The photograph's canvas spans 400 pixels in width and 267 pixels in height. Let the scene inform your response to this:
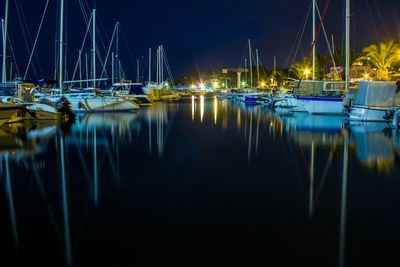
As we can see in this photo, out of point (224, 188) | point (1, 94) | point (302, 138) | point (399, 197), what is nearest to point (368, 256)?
point (399, 197)

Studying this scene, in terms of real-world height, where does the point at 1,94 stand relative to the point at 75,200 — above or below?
above

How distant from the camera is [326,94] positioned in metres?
38.3

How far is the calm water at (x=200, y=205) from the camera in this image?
635 cm

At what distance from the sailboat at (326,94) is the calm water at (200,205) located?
62.9 feet

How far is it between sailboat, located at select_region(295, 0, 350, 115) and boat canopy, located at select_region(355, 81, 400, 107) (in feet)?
22.2

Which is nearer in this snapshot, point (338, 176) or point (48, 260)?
point (48, 260)

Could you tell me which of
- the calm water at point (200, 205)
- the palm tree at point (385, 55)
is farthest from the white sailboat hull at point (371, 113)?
the palm tree at point (385, 55)

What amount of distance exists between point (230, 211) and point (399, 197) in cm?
361

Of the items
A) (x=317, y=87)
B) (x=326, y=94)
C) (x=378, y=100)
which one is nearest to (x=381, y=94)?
(x=378, y=100)

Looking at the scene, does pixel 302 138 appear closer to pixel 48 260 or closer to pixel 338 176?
pixel 338 176

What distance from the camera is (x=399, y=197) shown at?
9.55 metres

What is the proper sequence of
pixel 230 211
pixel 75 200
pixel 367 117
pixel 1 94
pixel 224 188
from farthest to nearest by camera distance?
pixel 1 94 → pixel 367 117 → pixel 224 188 → pixel 75 200 → pixel 230 211

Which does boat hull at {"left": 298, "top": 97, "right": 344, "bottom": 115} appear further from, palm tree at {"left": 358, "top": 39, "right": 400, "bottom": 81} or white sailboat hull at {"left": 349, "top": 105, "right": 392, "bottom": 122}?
palm tree at {"left": 358, "top": 39, "right": 400, "bottom": 81}

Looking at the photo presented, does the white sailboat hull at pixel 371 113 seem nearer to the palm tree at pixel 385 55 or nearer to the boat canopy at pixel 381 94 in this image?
the boat canopy at pixel 381 94
